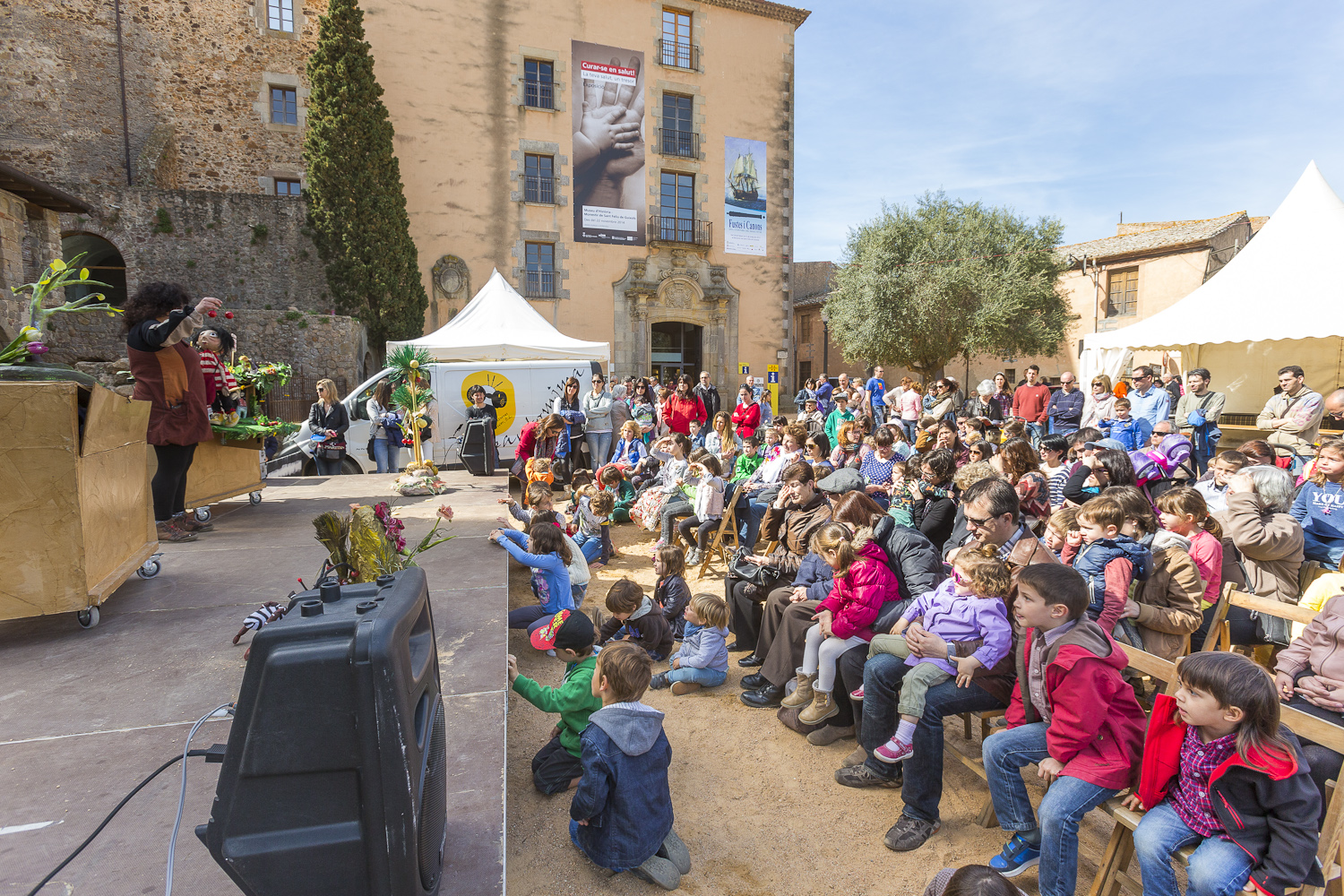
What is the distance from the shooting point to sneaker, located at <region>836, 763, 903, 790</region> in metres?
3.37

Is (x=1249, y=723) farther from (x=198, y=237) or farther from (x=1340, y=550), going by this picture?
(x=198, y=237)

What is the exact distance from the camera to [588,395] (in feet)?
36.3

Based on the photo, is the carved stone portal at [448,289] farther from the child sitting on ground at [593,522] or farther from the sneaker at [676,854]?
the sneaker at [676,854]

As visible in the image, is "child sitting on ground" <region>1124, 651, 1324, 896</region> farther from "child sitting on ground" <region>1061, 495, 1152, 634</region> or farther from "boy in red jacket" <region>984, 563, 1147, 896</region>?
"child sitting on ground" <region>1061, 495, 1152, 634</region>

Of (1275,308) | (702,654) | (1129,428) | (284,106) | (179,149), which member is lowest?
(702,654)

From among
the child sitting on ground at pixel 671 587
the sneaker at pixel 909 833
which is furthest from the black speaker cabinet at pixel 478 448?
the sneaker at pixel 909 833

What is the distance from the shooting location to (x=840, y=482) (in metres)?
5.45

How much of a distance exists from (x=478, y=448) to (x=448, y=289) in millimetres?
12183

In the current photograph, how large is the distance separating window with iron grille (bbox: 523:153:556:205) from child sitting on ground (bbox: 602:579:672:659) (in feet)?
58.0

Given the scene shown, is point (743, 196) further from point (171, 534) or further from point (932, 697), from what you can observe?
point (932, 697)

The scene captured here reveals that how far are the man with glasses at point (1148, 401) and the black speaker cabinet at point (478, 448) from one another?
7.77 meters

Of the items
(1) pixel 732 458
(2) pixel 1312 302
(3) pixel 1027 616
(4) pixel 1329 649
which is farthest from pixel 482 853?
→ (2) pixel 1312 302

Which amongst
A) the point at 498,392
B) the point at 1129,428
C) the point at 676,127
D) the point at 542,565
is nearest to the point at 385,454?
the point at 498,392

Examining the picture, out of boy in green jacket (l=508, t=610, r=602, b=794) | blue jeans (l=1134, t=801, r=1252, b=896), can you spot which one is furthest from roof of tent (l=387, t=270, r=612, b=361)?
blue jeans (l=1134, t=801, r=1252, b=896)
